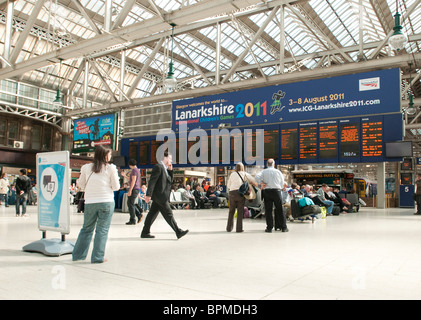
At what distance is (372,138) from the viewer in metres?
13.3

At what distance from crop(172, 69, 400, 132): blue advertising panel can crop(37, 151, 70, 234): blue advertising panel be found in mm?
11398

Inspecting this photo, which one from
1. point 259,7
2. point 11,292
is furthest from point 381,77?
point 11,292

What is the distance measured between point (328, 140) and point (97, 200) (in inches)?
447

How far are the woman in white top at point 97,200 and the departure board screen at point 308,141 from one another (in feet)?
36.2

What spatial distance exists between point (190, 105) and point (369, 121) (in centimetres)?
842

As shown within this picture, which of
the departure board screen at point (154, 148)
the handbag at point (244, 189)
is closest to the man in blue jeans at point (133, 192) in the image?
the handbag at point (244, 189)

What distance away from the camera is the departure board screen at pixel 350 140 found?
1346 centimetres

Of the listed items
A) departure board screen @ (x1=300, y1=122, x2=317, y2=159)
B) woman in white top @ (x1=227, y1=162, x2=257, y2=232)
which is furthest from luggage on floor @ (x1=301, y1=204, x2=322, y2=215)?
departure board screen @ (x1=300, y1=122, x2=317, y2=159)

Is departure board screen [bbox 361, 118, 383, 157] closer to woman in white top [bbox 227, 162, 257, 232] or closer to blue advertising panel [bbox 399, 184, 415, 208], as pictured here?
woman in white top [bbox 227, 162, 257, 232]

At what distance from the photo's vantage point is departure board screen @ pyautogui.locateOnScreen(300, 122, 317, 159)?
46.7ft

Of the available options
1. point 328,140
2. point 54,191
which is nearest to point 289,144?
point 328,140

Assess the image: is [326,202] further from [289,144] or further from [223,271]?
[223,271]
